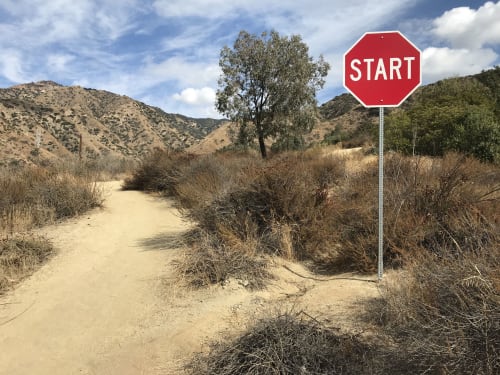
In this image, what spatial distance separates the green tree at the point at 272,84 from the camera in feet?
70.2

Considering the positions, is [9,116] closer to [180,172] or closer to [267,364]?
[180,172]

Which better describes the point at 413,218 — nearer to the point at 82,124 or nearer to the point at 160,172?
the point at 160,172

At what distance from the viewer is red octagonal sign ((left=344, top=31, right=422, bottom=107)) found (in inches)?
174

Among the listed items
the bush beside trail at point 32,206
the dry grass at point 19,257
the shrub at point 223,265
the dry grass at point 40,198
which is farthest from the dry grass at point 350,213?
the dry grass at point 40,198

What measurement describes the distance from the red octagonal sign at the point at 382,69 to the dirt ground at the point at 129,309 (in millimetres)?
2223

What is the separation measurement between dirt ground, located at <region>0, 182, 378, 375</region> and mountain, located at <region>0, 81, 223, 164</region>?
36456 mm

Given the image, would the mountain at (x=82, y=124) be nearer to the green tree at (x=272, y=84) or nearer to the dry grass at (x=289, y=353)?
the green tree at (x=272, y=84)

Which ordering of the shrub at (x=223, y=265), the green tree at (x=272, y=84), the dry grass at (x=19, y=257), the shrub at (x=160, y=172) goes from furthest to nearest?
the green tree at (x=272, y=84), the shrub at (x=160, y=172), the dry grass at (x=19, y=257), the shrub at (x=223, y=265)

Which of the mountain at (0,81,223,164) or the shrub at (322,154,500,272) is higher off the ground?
the mountain at (0,81,223,164)

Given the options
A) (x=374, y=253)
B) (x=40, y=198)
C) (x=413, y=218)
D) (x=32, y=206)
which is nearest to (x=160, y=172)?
(x=40, y=198)

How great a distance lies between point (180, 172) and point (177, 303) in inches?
338

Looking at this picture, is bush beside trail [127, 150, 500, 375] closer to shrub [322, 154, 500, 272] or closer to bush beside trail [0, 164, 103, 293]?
shrub [322, 154, 500, 272]

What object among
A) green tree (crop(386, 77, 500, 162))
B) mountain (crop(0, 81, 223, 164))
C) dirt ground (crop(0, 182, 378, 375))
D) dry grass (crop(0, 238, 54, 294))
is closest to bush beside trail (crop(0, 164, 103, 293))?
dry grass (crop(0, 238, 54, 294))

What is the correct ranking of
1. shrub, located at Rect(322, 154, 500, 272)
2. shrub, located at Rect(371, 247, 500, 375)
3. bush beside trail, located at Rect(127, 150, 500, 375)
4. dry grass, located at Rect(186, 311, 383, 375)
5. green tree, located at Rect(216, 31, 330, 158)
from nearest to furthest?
shrub, located at Rect(371, 247, 500, 375), bush beside trail, located at Rect(127, 150, 500, 375), dry grass, located at Rect(186, 311, 383, 375), shrub, located at Rect(322, 154, 500, 272), green tree, located at Rect(216, 31, 330, 158)
